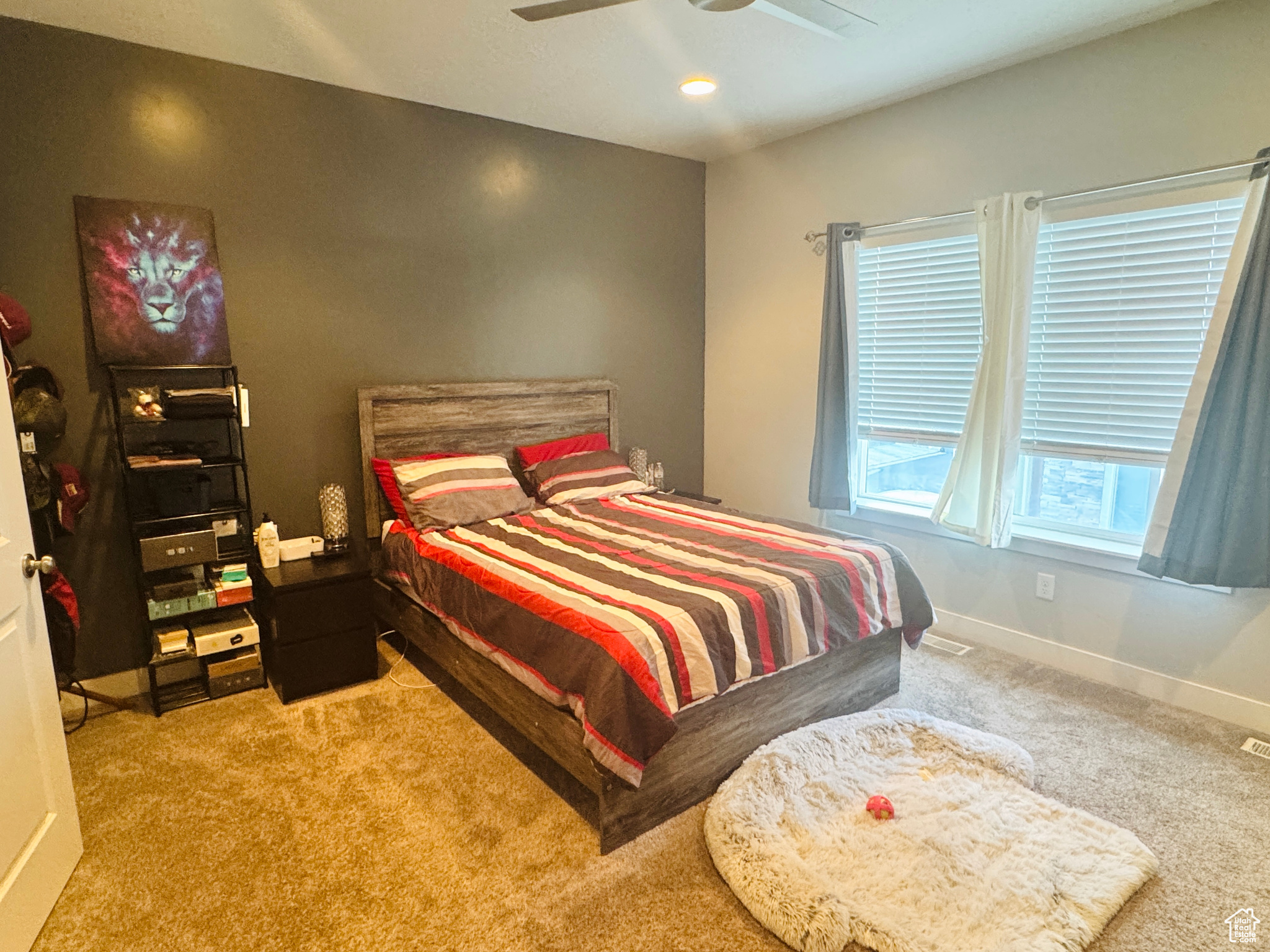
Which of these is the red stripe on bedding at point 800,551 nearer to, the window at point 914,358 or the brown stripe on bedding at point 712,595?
the brown stripe on bedding at point 712,595

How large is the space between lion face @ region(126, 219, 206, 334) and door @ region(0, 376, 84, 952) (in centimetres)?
118

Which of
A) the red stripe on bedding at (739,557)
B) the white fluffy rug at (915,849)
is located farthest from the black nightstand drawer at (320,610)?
the white fluffy rug at (915,849)

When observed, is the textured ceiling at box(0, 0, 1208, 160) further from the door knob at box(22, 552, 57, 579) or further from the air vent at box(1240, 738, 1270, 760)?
the air vent at box(1240, 738, 1270, 760)

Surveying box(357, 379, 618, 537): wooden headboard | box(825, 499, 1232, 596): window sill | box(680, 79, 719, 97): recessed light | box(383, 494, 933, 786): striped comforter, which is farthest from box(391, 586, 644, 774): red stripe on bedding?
box(680, 79, 719, 97): recessed light

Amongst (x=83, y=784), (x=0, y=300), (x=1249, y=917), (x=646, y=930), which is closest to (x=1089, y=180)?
(x=1249, y=917)

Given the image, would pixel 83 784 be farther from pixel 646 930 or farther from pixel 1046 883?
pixel 1046 883

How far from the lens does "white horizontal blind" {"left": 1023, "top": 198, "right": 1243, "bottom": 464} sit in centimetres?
268

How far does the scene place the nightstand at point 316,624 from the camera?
9.26 feet

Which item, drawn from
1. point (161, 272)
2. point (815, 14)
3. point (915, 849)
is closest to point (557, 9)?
point (815, 14)

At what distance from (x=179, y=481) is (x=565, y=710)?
6.43ft

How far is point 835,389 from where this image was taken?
382cm

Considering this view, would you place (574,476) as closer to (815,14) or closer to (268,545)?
(268,545)

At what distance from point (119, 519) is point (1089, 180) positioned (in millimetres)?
4196

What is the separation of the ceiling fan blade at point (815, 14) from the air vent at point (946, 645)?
266cm
